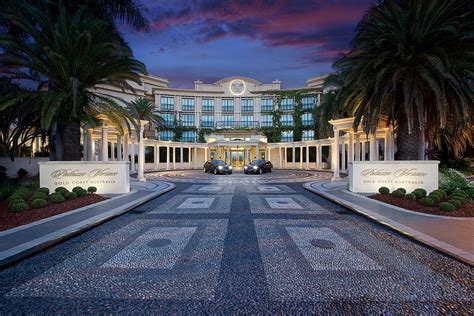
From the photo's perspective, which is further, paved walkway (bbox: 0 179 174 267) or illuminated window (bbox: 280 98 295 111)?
illuminated window (bbox: 280 98 295 111)

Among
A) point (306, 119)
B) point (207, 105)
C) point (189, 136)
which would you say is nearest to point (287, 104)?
point (306, 119)

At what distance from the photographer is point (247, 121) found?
52.9 metres

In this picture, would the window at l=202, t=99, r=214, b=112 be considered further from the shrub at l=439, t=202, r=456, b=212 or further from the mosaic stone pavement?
the shrub at l=439, t=202, r=456, b=212

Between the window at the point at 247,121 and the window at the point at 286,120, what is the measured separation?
236 inches

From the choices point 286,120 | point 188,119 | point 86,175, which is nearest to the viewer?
point 86,175

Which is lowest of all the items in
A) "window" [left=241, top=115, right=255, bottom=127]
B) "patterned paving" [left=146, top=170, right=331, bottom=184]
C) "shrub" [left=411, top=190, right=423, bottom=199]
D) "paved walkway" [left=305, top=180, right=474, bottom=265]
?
"patterned paving" [left=146, top=170, right=331, bottom=184]

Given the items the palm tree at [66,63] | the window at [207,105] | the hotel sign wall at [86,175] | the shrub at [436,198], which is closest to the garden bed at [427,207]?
the shrub at [436,198]

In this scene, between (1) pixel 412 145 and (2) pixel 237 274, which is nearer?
(2) pixel 237 274

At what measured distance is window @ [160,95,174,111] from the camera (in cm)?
5102

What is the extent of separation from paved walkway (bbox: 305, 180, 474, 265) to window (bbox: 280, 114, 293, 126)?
4374 cm

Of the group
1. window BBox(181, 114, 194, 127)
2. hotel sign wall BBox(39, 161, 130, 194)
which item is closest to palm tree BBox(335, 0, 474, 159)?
hotel sign wall BBox(39, 161, 130, 194)

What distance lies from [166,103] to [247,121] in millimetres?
16782

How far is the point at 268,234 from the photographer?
603 cm

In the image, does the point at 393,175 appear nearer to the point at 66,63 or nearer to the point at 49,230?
the point at 49,230
